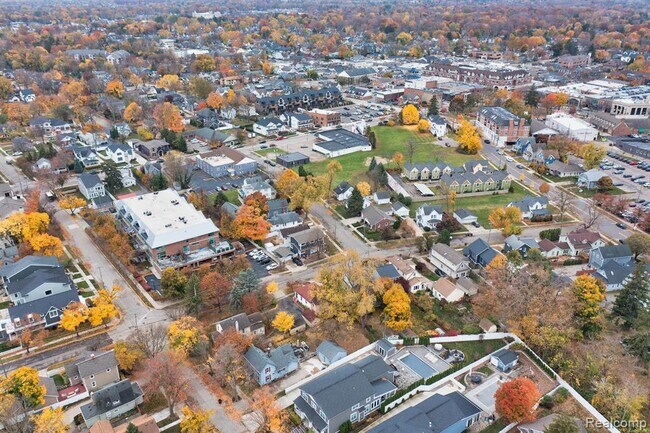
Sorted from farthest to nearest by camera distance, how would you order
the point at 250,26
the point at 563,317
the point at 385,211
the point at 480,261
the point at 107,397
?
the point at 250,26 → the point at 385,211 → the point at 480,261 → the point at 563,317 → the point at 107,397

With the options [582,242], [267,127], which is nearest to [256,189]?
[267,127]

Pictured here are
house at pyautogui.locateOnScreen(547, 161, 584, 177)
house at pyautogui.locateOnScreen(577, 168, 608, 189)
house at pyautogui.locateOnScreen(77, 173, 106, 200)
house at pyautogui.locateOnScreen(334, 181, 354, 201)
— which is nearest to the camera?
house at pyautogui.locateOnScreen(77, 173, 106, 200)

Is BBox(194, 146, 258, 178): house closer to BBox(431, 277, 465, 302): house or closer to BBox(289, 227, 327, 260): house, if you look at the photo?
BBox(289, 227, 327, 260): house

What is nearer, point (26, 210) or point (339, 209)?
point (26, 210)

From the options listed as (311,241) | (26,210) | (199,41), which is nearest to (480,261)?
(311,241)

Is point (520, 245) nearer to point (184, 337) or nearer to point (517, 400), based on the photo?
point (517, 400)

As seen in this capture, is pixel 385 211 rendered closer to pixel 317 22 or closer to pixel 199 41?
pixel 199 41

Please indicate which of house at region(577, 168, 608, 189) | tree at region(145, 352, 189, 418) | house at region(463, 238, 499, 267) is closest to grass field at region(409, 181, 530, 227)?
house at region(577, 168, 608, 189)

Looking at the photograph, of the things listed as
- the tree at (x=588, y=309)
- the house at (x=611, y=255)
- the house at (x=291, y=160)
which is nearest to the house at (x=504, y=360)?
the tree at (x=588, y=309)
